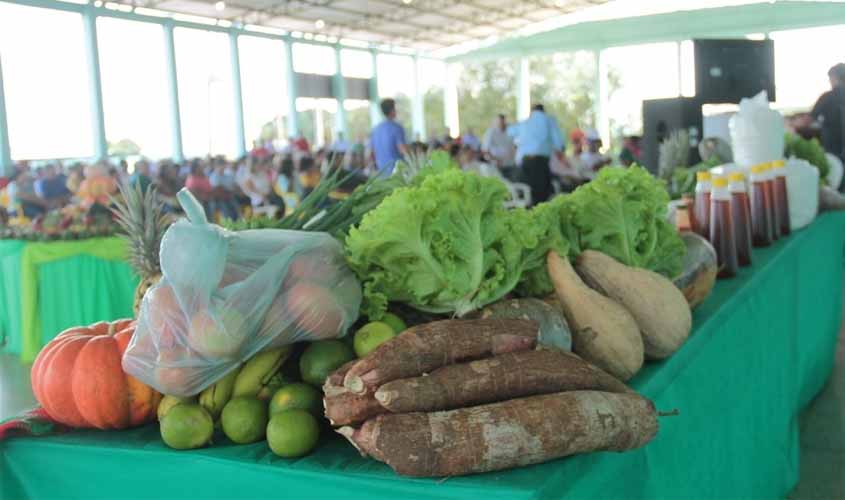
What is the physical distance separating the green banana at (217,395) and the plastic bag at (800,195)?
2.96 meters

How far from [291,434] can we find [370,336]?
0.22 metres

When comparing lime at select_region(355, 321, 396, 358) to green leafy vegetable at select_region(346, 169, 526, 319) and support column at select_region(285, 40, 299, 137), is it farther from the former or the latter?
support column at select_region(285, 40, 299, 137)

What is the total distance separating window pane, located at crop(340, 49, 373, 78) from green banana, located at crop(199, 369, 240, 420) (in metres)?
21.9

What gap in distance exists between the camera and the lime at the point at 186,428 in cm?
127

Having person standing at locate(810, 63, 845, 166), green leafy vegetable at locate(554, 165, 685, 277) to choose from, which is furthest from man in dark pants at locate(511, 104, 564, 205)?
green leafy vegetable at locate(554, 165, 685, 277)

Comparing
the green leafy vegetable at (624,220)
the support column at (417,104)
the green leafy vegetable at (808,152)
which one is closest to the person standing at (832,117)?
the green leafy vegetable at (808,152)

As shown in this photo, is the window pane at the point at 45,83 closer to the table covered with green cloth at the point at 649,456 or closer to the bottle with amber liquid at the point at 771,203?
the bottle with amber liquid at the point at 771,203

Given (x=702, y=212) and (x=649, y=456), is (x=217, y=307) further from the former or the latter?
(x=702, y=212)

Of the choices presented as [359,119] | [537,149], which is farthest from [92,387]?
[359,119]

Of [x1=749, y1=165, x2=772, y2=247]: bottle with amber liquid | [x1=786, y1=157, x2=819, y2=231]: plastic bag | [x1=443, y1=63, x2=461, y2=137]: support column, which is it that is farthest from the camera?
[x1=443, y1=63, x2=461, y2=137]: support column

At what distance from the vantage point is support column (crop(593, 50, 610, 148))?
24.1m

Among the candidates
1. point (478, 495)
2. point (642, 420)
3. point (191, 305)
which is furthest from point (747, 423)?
point (191, 305)

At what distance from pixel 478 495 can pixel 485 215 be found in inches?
22.6

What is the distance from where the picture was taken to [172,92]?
1594 centimetres
